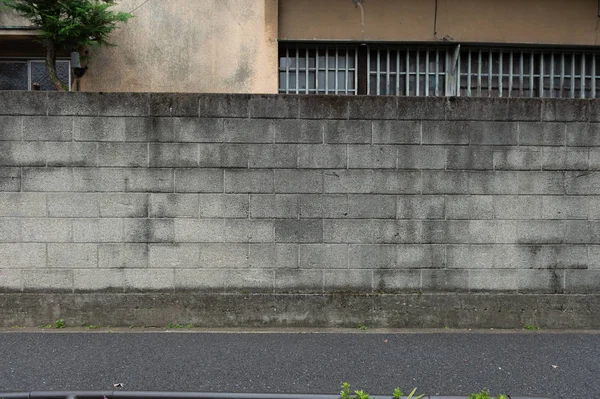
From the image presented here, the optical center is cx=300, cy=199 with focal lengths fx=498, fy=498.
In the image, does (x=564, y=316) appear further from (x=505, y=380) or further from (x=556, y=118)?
(x=556, y=118)

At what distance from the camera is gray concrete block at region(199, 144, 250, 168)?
5.38 m

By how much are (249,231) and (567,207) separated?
3.49m

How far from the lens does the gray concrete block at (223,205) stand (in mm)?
5391

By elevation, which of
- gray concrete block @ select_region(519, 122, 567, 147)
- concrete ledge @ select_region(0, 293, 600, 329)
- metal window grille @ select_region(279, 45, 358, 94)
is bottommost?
concrete ledge @ select_region(0, 293, 600, 329)

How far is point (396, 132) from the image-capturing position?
5.43 meters

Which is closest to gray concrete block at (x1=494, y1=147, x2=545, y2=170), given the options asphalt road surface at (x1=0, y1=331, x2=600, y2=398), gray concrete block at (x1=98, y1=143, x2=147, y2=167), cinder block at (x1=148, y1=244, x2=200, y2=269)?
asphalt road surface at (x1=0, y1=331, x2=600, y2=398)

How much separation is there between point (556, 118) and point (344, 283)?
2923mm

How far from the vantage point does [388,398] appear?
3393 millimetres

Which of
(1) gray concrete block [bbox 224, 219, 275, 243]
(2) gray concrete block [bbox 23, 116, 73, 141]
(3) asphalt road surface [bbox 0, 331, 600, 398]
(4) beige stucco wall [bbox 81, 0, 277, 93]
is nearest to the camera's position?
(3) asphalt road surface [bbox 0, 331, 600, 398]

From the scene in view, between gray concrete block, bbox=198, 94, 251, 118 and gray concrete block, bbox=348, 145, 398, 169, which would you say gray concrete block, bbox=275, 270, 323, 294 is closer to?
gray concrete block, bbox=348, 145, 398, 169

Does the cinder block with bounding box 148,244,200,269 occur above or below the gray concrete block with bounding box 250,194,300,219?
below

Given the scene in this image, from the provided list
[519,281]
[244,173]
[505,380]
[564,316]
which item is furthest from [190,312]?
[564,316]

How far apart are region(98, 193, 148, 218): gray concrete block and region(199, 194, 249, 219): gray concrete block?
2.05 feet

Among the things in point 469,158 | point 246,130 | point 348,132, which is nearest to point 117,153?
point 246,130
